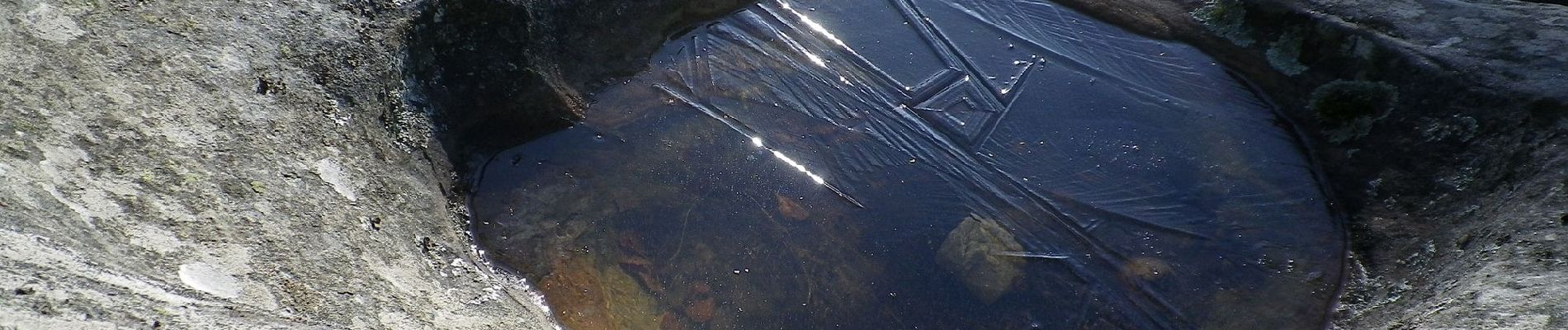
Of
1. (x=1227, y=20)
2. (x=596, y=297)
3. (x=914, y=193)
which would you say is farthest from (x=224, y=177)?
(x=1227, y=20)

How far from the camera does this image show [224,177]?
97.0 inches

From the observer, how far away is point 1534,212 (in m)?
3.06

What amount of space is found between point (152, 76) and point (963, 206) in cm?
252

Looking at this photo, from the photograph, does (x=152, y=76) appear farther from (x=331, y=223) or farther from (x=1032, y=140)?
(x=1032, y=140)

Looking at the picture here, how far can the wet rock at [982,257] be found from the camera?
3236 mm

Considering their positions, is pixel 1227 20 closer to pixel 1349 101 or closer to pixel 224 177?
pixel 1349 101

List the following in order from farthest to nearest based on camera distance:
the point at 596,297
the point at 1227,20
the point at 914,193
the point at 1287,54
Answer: the point at 1227,20, the point at 1287,54, the point at 914,193, the point at 596,297

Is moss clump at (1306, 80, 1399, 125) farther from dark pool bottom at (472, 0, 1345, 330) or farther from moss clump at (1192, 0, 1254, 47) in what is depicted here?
moss clump at (1192, 0, 1254, 47)

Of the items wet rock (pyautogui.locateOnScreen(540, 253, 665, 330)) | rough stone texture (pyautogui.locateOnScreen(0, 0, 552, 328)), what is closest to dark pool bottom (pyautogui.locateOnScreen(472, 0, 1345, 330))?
wet rock (pyautogui.locateOnScreen(540, 253, 665, 330))

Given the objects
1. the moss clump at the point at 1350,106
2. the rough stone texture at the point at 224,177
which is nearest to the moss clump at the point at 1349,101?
the moss clump at the point at 1350,106

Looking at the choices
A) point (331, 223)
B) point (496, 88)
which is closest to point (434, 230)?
point (331, 223)

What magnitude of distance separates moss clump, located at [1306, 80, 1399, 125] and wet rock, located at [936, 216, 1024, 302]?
151cm

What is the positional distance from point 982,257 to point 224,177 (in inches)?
89.8

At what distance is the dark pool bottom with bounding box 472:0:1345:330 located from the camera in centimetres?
320
